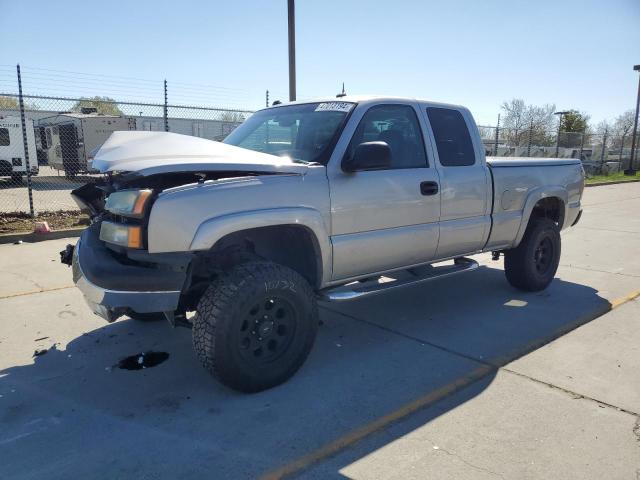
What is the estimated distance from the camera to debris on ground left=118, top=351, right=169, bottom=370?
3807 millimetres

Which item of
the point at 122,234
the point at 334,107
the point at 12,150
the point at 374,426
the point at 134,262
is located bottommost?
the point at 374,426

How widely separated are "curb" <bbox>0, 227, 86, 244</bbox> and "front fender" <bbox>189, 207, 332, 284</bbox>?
21.5 feet

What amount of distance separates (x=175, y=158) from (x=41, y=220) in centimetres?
767

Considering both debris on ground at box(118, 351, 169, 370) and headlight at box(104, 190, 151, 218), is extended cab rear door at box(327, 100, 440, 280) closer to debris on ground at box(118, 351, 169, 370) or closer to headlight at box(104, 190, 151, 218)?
headlight at box(104, 190, 151, 218)

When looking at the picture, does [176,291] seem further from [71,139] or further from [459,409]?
[71,139]

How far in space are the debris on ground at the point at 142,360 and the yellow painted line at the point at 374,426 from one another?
167 centimetres

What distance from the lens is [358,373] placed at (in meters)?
3.71

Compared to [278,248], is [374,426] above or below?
below

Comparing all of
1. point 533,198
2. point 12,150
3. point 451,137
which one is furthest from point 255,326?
point 12,150

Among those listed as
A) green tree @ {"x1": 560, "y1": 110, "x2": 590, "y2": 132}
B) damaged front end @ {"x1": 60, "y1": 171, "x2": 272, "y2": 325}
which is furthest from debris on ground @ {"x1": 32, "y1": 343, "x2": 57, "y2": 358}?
green tree @ {"x1": 560, "y1": 110, "x2": 590, "y2": 132}

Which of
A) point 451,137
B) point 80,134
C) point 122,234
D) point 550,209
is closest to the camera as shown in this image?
point 122,234

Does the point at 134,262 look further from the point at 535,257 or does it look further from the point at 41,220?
the point at 41,220

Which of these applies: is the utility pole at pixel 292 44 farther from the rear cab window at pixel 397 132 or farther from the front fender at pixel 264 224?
the front fender at pixel 264 224

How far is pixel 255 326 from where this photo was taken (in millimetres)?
3355
